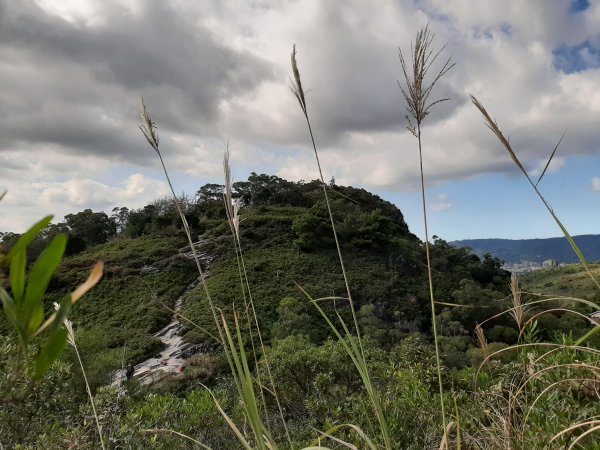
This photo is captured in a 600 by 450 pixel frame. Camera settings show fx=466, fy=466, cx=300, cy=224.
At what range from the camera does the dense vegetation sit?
2.74m

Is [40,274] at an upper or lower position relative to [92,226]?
lower

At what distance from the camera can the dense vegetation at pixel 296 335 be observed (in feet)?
8.98

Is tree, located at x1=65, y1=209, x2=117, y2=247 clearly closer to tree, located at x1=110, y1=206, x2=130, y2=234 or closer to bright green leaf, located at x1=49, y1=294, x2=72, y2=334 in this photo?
tree, located at x1=110, y1=206, x2=130, y2=234

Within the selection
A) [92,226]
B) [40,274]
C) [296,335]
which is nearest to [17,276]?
[40,274]

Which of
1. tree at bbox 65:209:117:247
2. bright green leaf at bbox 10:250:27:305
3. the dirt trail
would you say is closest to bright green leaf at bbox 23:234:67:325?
bright green leaf at bbox 10:250:27:305

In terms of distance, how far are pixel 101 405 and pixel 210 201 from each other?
3423cm

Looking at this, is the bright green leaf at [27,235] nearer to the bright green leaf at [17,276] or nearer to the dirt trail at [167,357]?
the bright green leaf at [17,276]

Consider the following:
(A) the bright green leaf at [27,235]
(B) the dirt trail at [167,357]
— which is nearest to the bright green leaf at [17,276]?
(A) the bright green leaf at [27,235]

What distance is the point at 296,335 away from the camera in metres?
14.8

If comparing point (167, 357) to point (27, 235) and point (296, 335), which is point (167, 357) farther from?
point (27, 235)

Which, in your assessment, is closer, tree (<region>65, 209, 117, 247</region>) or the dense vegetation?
the dense vegetation

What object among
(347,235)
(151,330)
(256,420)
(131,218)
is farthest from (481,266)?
(256,420)

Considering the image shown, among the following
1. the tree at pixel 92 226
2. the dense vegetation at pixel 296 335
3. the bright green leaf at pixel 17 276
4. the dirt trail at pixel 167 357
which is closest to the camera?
the bright green leaf at pixel 17 276

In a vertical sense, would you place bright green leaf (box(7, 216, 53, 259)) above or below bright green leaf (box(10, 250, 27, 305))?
above
